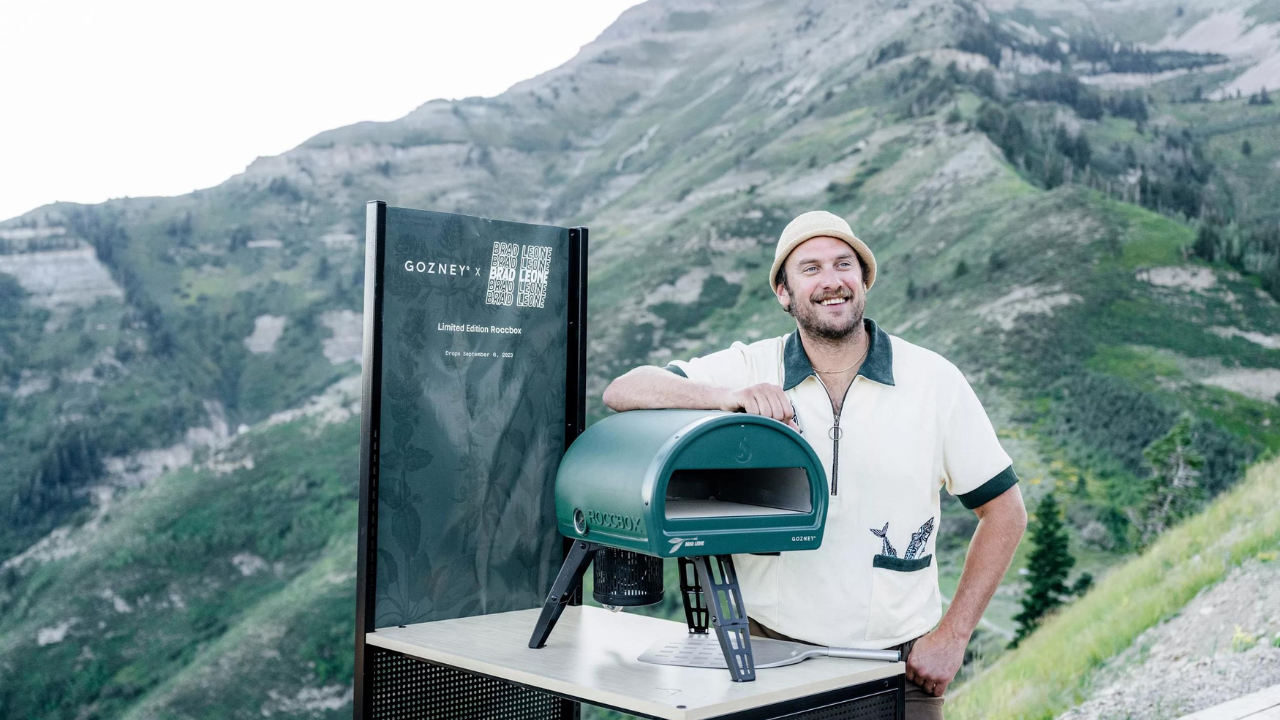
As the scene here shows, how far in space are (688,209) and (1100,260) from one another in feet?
59.2

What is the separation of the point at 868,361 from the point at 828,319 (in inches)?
5.7

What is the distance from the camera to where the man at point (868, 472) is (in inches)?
102

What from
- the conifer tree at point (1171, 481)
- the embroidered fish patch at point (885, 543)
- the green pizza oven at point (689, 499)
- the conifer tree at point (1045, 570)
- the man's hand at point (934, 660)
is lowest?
the conifer tree at point (1045, 570)

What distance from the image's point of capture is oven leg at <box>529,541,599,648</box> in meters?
2.41

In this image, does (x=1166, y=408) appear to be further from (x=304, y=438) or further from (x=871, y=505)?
(x=304, y=438)

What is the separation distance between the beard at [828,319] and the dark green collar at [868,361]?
0.05m

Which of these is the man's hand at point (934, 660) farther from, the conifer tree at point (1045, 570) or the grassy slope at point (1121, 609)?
the conifer tree at point (1045, 570)

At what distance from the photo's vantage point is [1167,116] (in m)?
23.7

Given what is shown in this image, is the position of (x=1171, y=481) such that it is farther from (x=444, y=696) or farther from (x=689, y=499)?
(x=689, y=499)

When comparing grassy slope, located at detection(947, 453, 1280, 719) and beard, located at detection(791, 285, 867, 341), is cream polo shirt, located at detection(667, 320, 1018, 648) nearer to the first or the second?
beard, located at detection(791, 285, 867, 341)

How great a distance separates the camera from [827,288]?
2727 mm

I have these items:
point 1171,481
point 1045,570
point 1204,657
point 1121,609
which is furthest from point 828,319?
point 1171,481

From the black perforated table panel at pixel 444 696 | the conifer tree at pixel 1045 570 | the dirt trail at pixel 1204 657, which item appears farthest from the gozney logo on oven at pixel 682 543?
the conifer tree at pixel 1045 570

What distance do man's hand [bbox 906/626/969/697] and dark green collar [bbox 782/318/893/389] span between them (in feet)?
2.09
